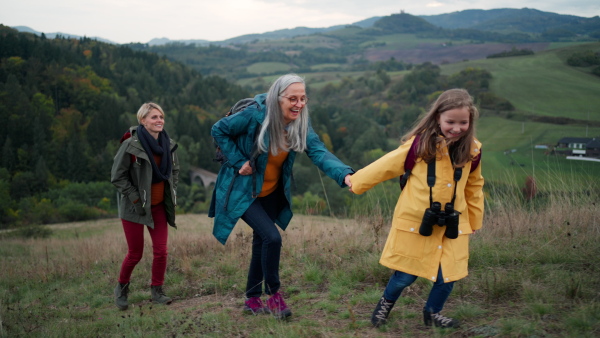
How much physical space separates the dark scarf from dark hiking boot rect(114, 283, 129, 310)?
1.22m

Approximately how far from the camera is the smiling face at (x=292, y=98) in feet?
11.7

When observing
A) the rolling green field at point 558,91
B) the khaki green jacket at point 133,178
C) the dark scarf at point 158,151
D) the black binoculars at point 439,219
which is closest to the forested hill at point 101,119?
the rolling green field at point 558,91

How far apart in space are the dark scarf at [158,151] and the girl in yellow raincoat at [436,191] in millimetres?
2311

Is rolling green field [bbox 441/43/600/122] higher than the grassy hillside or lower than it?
higher

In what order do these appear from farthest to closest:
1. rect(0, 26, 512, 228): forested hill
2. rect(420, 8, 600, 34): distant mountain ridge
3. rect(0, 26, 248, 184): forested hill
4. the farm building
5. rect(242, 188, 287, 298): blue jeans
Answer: rect(0, 26, 248, 184): forested hill, rect(0, 26, 512, 228): forested hill, rect(420, 8, 600, 34): distant mountain ridge, the farm building, rect(242, 188, 287, 298): blue jeans

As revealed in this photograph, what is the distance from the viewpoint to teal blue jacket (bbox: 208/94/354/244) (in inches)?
144

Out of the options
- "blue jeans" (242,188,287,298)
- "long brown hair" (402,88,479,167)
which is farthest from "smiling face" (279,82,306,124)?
"long brown hair" (402,88,479,167)

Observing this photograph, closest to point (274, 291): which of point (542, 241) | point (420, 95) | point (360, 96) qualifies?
point (542, 241)

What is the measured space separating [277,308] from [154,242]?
5.58ft

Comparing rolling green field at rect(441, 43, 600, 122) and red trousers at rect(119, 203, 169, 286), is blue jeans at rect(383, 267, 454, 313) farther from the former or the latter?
rolling green field at rect(441, 43, 600, 122)

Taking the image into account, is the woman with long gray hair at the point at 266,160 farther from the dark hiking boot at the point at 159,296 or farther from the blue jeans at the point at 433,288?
the dark hiking boot at the point at 159,296

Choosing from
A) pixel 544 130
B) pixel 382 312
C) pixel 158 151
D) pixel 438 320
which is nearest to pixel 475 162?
pixel 438 320

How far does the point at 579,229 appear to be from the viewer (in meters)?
4.95

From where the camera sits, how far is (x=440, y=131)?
3264 millimetres
